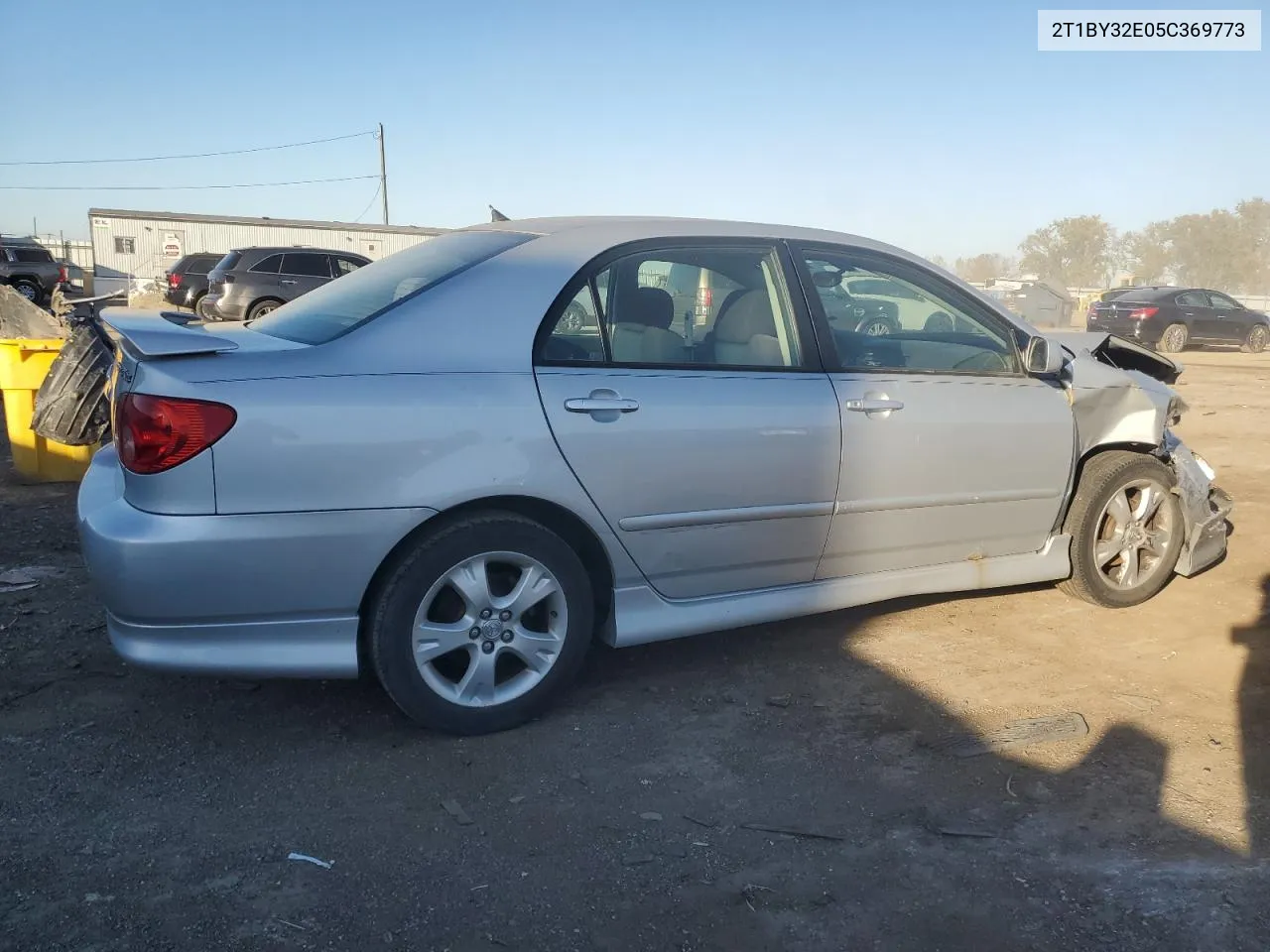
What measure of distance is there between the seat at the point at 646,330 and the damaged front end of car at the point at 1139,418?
180 cm

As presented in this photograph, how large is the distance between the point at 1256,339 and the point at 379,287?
2437 cm

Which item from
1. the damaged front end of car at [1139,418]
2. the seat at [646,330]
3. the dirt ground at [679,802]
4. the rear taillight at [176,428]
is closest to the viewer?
the dirt ground at [679,802]

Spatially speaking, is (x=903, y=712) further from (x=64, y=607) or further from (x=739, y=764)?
(x=64, y=607)

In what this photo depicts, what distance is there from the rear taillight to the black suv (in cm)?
1515

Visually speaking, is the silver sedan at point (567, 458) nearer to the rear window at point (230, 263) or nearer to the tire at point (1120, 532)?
the tire at point (1120, 532)

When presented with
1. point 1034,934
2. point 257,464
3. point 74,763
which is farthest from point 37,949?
point 1034,934

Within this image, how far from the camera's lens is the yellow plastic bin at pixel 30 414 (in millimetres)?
6152

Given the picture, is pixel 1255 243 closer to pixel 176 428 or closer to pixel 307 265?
pixel 307 265

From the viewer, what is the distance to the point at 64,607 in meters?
4.23

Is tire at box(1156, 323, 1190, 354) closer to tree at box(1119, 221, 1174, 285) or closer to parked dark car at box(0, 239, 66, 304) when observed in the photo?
parked dark car at box(0, 239, 66, 304)

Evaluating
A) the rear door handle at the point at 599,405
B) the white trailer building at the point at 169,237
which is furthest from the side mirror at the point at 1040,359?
the white trailer building at the point at 169,237

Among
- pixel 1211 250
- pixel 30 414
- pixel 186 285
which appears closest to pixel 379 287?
pixel 30 414

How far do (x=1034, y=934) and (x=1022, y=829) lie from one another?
479 millimetres

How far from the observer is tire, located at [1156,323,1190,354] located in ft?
70.3
